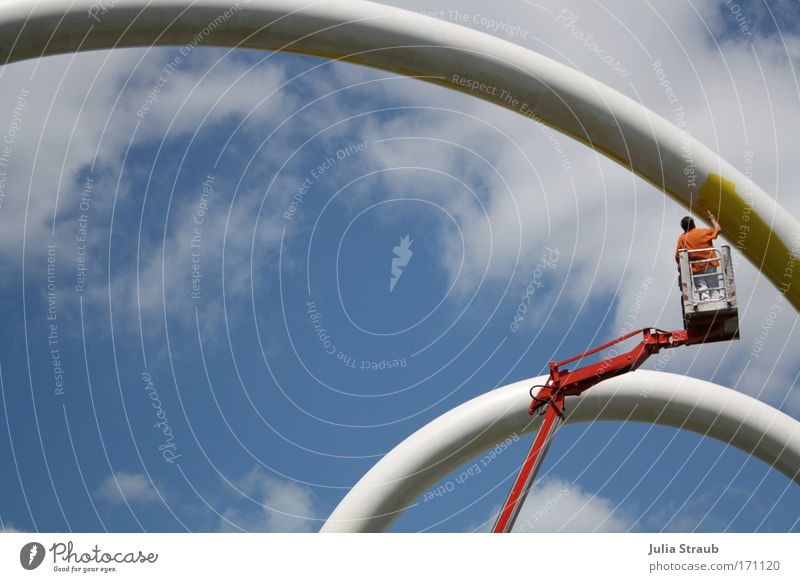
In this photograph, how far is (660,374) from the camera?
25906 mm

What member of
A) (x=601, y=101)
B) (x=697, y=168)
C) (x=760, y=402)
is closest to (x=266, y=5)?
(x=601, y=101)

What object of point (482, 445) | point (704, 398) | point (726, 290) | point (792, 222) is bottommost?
point (482, 445)

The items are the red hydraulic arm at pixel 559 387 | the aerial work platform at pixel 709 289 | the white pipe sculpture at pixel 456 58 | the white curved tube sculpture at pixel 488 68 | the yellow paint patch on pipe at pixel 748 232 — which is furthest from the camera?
the red hydraulic arm at pixel 559 387

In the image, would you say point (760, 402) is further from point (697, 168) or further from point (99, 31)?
point (99, 31)

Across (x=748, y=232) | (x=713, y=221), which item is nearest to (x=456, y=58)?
(x=713, y=221)

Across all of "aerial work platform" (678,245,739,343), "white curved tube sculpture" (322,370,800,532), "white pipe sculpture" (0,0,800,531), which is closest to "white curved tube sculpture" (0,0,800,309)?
"white pipe sculpture" (0,0,800,531)

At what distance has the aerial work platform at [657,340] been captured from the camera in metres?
14.4

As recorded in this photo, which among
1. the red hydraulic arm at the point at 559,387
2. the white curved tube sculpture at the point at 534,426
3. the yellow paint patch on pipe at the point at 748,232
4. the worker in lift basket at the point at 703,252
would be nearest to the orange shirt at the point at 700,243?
the worker in lift basket at the point at 703,252

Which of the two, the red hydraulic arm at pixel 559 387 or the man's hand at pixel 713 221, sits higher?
the man's hand at pixel 713 221

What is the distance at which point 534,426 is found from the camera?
81.1ft

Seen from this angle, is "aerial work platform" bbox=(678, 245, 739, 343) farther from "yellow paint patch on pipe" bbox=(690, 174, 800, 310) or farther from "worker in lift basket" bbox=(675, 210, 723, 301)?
"yellow paint patch on pipe" bbox=(690, 174, 800, 310)

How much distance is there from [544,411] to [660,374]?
5.12 m

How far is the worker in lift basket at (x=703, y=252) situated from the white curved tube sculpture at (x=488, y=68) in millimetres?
286

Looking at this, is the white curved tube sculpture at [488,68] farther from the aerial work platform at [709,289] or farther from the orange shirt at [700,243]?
the aerial work platform at [709,289]
